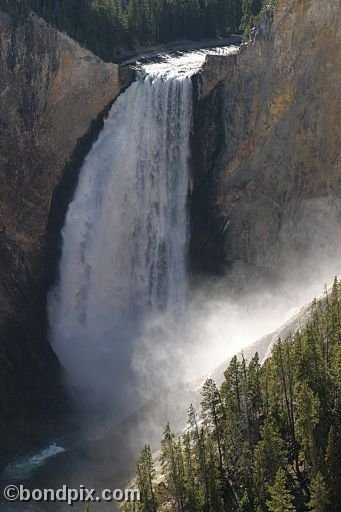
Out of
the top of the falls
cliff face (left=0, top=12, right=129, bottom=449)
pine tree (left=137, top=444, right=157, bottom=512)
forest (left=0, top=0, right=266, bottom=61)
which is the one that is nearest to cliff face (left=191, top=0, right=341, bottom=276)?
the top of the falls

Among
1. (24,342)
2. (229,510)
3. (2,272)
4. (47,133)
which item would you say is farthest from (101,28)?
(229,510)

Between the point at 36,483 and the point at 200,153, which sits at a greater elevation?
the point at 200,153

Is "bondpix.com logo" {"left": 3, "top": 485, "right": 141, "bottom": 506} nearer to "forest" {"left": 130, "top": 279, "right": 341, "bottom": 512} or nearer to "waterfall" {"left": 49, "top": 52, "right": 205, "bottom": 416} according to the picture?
"forest" {"left": 130, "top": 279, "right": 341, "bottom": 512}

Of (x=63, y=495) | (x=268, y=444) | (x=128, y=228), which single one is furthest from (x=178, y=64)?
(x=268, y=444)

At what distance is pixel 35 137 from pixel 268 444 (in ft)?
94.0

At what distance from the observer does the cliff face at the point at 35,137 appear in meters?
44.8

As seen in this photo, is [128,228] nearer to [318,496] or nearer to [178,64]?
[178,64]

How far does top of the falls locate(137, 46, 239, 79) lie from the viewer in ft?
152

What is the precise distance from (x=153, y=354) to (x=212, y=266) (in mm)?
6497

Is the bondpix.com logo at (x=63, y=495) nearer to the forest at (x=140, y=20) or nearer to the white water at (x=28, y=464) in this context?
the white water at (x=28, y=464)

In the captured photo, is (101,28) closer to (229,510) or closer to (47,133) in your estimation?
(47,133)

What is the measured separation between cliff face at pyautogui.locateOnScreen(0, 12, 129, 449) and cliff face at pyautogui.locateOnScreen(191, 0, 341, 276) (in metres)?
7.62

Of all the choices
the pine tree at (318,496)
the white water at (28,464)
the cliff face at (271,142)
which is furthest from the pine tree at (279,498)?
the cliff face at (271,142)

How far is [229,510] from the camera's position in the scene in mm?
24516
